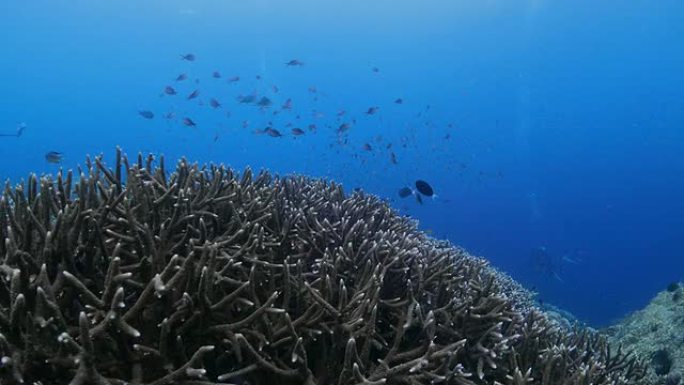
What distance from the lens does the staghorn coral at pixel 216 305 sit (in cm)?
241

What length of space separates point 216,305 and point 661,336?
376 inches

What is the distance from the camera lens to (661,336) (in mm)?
9102

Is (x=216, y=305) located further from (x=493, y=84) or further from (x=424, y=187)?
(x=493, y=84)

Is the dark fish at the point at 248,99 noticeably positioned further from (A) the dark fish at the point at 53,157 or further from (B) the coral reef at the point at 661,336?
(B) the coral reef at the point at 661,336

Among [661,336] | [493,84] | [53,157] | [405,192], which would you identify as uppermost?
[493,84]

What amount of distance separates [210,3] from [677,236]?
117 metres

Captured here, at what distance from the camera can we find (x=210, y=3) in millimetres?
126438

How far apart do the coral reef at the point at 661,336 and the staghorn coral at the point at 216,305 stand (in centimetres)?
420

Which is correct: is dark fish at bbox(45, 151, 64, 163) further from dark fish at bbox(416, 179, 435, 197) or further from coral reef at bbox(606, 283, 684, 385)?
coral reef at bbox(606, 283, 684, 385)

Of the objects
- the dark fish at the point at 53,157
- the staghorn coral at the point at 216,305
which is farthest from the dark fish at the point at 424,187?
the dark fish at the point at 53,157

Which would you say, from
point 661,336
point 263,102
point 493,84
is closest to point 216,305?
point 661,336

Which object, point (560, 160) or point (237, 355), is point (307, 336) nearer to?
point (237, 355)

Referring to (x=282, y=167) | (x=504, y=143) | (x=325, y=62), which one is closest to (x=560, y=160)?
(x=504, y=143)

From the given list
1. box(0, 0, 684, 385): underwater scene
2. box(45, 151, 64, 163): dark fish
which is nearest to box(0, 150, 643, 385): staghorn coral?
box(0, 0, 684, 385): underwater scene
